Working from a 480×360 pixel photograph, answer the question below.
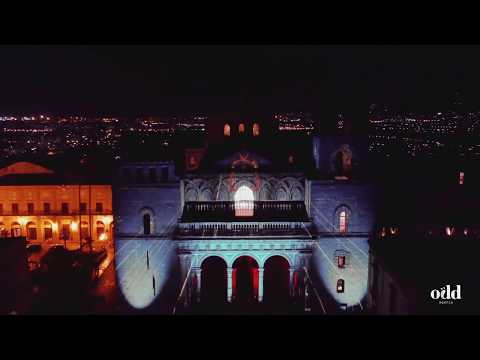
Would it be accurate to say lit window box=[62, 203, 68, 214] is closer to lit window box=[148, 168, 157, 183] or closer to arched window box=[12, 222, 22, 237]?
arched window box=[12, 222, 22, 237]

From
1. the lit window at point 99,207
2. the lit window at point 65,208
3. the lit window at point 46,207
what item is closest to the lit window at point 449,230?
the lit window at point 99,207

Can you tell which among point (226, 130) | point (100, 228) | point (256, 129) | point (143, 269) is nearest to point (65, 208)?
point (100, 228)

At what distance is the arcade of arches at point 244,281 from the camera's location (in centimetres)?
1509

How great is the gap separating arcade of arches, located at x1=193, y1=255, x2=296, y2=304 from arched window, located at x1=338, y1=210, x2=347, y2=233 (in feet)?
8.01

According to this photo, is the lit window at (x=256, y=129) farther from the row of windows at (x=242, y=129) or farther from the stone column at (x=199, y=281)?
the stone column at (x=199, y=281)

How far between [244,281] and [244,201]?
10.2ft

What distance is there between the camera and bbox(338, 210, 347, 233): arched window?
16.1 meters

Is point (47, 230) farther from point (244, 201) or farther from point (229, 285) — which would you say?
point (229, 285)

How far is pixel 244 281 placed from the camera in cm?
1652

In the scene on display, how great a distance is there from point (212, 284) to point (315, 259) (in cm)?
397

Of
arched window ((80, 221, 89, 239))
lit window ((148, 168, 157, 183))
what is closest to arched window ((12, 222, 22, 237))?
arched window ((80, 221, 89, 239))

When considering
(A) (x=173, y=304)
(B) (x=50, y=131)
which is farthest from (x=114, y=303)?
(B) (x=50, y=131)

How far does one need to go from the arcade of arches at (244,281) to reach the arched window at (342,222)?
96.2 inches

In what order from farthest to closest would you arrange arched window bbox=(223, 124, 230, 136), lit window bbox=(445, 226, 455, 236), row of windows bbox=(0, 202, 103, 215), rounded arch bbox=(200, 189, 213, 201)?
1. row of windows bbox=(0, 202, 103, 215)
2. arched window bbox=(223, 124, 230, 136)
3. rounded arch bbox=(200, 189, 213, 201)
4. lit window bbox=(445, 226, 455, 236)
